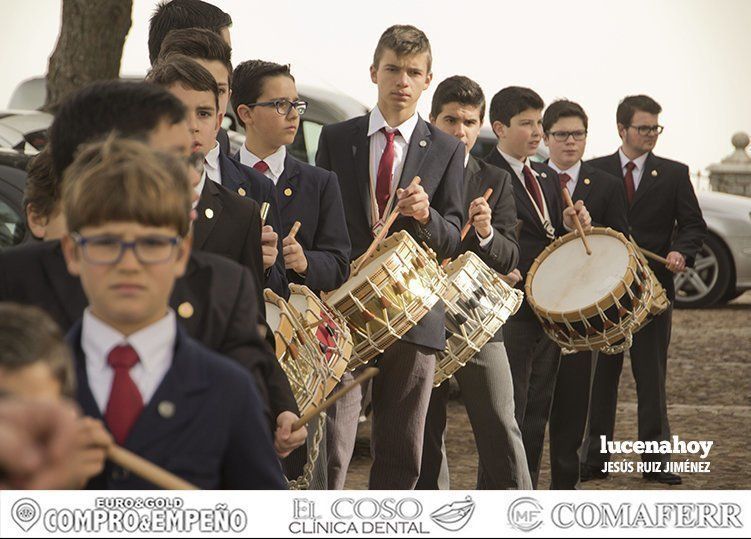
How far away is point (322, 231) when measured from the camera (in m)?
4.90

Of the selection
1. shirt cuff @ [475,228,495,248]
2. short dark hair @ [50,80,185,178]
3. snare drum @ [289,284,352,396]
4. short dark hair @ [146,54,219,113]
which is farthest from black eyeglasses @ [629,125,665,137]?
short dark hair @ [50,80,185,178]

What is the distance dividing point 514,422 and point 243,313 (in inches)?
130

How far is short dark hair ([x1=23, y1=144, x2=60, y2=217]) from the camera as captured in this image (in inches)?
140

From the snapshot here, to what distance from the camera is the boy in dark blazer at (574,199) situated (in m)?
7.06

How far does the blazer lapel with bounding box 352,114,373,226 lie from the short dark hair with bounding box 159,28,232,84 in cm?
100

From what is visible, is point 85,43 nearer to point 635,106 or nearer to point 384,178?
point 635,106

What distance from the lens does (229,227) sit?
140 inches

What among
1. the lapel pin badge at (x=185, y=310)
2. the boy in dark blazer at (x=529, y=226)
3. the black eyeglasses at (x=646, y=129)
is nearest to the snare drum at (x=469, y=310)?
the boy in dark blazer at (x=529, y=226)

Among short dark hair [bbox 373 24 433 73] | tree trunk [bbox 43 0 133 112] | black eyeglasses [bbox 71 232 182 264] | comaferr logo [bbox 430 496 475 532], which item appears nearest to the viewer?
black eyeglasses [bbox 71 232 182 264]

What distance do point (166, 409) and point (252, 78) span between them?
2.88m

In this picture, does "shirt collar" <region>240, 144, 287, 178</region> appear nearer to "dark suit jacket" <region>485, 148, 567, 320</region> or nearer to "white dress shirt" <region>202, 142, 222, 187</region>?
"white dress shirt" <region>202, 142, 222, 187</region>

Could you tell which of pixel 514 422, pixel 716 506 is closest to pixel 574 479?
pixel 514 422

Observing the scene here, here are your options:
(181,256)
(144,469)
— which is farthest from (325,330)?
(144,469)

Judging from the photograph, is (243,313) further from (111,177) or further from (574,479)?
(574,479)
